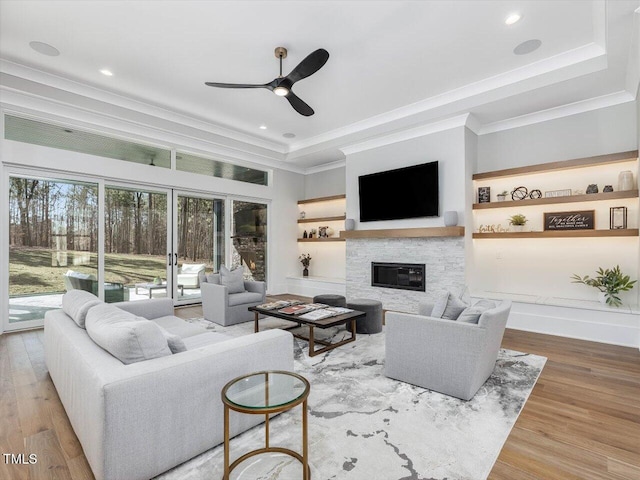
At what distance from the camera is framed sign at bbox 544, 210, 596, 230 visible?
440 cm

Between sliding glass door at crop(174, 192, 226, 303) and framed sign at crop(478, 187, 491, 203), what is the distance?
4.77 m

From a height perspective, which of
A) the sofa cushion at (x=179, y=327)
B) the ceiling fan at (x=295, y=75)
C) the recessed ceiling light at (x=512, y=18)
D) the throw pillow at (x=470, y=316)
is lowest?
the sofa cushion at (x=179, y=327)

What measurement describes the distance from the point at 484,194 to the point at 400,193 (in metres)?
1.31

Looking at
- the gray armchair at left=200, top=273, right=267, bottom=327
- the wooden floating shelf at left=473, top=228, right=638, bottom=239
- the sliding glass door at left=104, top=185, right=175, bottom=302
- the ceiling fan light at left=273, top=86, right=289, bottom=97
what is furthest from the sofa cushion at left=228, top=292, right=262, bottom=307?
the wooden floating shelf at left=473, top=228, right=638, bottom=239

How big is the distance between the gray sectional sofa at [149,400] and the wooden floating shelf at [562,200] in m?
4.24

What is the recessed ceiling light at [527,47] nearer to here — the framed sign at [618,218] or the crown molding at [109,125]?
the framed sign at [618,218]

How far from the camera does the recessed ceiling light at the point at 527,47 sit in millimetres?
3477

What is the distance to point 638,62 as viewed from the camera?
3.28 meters

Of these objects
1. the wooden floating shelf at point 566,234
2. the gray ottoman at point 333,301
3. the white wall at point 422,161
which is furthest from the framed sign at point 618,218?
the gray ottoman at point 333,301

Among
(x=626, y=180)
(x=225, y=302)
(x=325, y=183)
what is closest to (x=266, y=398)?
(x=225, y=302)

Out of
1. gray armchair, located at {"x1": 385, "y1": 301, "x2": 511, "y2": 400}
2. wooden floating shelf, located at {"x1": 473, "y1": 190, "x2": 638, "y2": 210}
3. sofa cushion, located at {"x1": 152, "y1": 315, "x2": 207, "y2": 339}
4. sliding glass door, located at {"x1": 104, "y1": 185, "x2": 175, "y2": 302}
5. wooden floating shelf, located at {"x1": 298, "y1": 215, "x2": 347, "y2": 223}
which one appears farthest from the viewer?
wooden floating shelf, located at {"x1": 298, "y1": 215, "x2": 347, "y2": 223}

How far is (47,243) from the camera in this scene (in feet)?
15.2

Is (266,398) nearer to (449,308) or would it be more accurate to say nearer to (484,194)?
(449,308)

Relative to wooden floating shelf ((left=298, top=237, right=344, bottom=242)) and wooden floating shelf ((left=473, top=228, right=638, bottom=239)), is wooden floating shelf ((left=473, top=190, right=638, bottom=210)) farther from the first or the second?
wooden floating shelf ((left=298, top=237, right=344, bottom=242))
